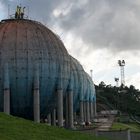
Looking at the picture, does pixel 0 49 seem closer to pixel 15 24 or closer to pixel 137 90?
pixel 15 24

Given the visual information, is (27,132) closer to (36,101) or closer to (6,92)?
(36,101)

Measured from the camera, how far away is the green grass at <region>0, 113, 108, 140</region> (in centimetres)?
2210

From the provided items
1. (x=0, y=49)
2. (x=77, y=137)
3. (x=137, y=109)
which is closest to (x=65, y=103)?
(x=0, y=49)

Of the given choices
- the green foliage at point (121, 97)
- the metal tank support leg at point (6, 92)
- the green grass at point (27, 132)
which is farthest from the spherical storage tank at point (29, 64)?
the green foliage at point (121, 97)

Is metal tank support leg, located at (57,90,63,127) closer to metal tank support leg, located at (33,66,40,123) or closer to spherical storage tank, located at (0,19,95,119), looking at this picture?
spherical storage tank, located at (0,19,95,119)

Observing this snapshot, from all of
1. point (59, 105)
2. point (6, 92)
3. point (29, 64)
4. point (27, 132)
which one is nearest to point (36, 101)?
point (6, 92)

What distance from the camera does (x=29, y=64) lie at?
57.6 meters

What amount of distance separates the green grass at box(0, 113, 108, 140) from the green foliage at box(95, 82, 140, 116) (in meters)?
101

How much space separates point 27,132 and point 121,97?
399 feet

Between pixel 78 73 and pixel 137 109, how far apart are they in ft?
179

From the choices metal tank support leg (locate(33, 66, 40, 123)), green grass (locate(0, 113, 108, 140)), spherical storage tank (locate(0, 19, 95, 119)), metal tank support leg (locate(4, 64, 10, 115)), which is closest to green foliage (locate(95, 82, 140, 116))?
spherical storage tank (locate(0, 19, 95, 119))

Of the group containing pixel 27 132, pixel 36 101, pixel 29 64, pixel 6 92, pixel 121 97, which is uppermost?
pixel 29 64

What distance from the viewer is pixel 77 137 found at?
88.7ft

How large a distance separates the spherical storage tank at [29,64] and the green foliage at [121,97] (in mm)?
68549
